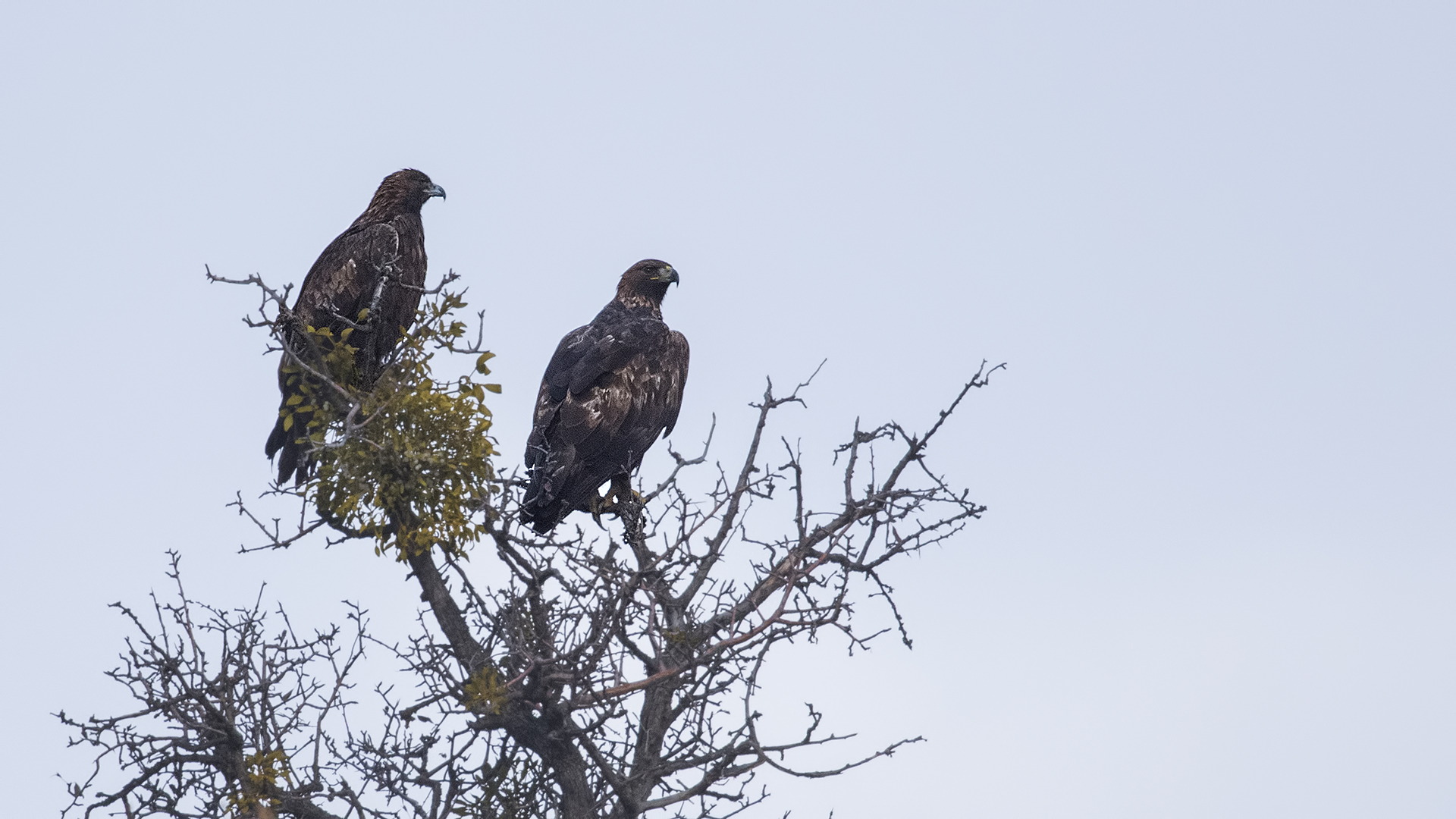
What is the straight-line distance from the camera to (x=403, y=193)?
10.5 metres

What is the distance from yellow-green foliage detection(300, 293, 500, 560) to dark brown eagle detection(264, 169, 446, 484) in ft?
2.32

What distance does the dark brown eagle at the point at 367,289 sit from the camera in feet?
27.2

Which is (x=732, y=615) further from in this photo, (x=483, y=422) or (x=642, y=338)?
(x=642, y=338)

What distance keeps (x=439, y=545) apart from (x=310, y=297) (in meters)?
3.12

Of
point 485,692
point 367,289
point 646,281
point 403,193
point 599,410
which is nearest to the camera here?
point 485,692

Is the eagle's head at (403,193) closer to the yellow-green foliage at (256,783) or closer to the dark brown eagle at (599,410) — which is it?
the dark brown eagle at (599,410)

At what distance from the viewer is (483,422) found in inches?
287

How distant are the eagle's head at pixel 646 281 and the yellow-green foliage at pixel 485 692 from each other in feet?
17.4

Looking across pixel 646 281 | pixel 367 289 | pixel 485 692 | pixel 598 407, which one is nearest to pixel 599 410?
pixel 598 407

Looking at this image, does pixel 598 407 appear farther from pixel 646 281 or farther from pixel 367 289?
pixel 646 281

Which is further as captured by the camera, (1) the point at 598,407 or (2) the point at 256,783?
(1) the point at 598,407

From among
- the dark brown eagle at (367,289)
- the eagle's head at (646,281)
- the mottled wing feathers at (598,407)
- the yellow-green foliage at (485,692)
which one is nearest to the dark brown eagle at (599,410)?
the mottled wing feathers at (598,407)

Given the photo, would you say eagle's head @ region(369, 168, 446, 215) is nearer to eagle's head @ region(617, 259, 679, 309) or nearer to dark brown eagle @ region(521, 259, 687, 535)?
dark brown eagle @ region(521, 259, 687, 535)

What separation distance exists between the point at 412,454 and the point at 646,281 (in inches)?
195
